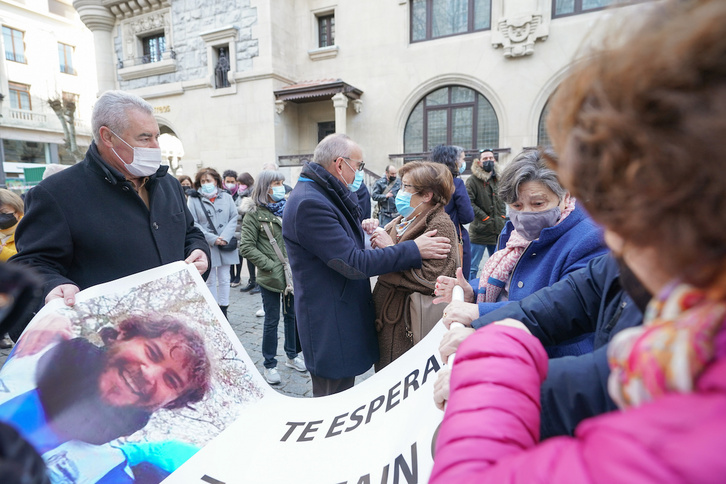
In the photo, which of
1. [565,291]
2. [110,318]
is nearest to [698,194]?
[565,291]

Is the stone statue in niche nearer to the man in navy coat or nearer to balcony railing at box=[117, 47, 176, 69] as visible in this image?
balcony railing at box=[117, 47, 176, 69]

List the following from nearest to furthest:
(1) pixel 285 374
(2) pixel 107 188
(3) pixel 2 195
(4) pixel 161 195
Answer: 1. (2) pixel 107 188
2. (4) pixel 161 195
3. (1) pixel 285 374
4. (3) pixel 2 195

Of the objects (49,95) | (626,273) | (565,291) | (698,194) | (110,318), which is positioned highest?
(49,95)

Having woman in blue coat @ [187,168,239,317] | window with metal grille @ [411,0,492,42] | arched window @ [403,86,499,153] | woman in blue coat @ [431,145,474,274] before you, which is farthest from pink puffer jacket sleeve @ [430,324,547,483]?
window with metal grille @ [411,0,492,42]

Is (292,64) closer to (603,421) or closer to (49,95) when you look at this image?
(603,421)

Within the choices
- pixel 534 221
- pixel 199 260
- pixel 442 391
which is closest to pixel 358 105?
pixel 199 260

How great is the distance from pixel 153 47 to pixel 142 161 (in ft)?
63.5

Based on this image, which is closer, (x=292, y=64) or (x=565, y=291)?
(x=565, y=291)

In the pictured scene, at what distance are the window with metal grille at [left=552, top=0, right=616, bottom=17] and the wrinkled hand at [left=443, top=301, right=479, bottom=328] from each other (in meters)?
13.6

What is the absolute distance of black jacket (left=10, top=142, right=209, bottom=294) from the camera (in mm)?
1696

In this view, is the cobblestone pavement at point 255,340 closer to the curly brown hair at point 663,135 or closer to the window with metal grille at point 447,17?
the curly brown hair at point 663,135

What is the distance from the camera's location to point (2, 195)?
3.91m

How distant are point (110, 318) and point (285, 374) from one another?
2.43 metres

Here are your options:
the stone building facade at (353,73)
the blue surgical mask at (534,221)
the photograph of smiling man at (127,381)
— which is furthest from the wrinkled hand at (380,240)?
the stone building facade at (353,73)
